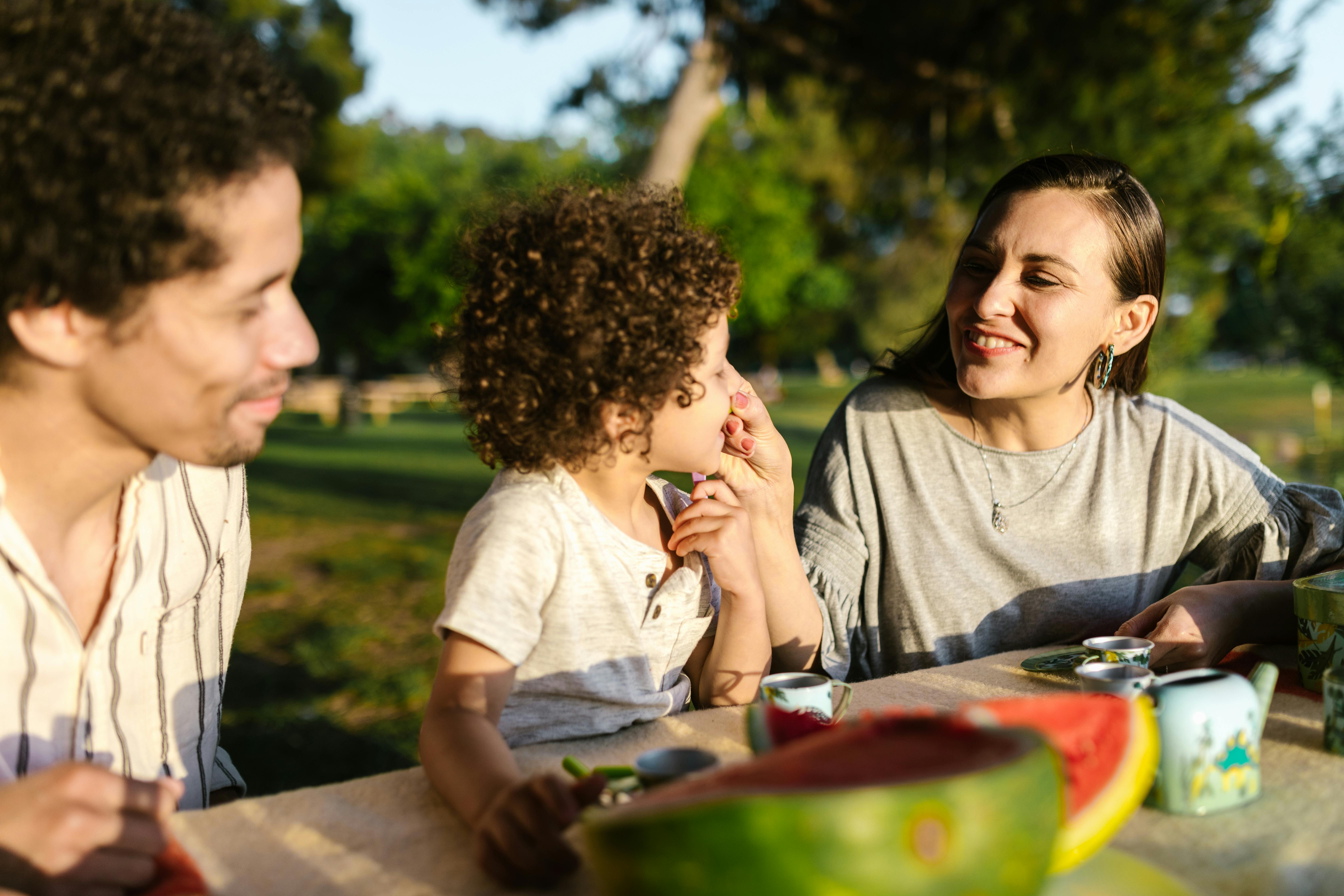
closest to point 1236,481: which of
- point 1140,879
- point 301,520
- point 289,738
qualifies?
point 1140,879

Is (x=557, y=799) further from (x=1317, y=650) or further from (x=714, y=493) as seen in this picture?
(x=1317, y=650)

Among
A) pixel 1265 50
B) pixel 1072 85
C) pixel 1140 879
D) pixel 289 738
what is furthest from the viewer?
pixel 1072 85

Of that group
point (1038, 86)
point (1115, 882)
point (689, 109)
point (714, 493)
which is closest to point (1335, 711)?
point (1115, 882)

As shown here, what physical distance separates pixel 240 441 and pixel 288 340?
0.52 ft

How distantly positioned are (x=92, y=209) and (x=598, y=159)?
25725 millimetres

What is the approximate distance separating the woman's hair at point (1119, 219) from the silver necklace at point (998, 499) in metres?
0.23

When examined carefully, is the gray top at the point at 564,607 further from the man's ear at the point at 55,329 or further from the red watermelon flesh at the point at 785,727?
the man's ear at the point at 55,329

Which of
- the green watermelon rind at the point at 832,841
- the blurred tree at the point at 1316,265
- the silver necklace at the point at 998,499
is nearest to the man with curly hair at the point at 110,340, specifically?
the green watermelon rind at the point at 832,841

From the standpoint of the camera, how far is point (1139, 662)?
5.56ft

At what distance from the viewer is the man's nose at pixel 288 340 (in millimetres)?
1323

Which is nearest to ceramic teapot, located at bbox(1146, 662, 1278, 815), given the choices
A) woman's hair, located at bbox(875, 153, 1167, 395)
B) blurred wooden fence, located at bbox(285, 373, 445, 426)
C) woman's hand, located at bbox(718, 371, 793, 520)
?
woman's hand, located at bbox(718, 371, 793, 520)

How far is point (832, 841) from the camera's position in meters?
0.74

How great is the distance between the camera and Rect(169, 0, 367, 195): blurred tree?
37.8 ft

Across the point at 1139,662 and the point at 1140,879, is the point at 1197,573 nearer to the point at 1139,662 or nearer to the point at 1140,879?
the point at 1139,662
